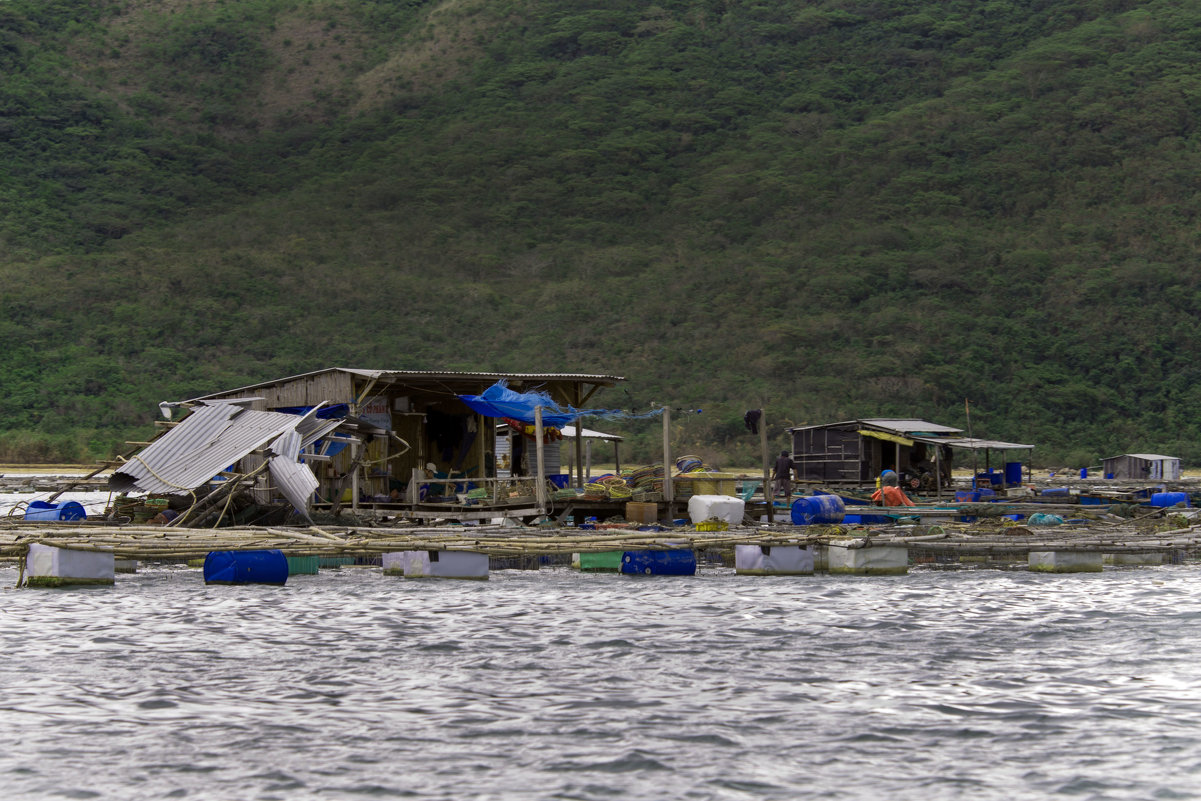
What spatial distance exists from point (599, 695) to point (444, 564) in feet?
28.8

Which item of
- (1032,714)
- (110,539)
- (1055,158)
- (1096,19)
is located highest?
(1096,19)

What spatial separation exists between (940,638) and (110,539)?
12.5 metres

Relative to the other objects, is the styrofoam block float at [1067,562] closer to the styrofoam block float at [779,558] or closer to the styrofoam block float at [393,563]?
the styrofoam block float at [779,558]

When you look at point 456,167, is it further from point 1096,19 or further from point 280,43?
point 1096,19

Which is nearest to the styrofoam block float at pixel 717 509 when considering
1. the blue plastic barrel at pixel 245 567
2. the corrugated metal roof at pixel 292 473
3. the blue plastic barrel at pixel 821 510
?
the blue plastic barrel at pixel 821 510

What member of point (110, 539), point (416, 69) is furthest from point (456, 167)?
point (110, 539)

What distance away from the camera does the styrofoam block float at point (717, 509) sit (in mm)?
24953

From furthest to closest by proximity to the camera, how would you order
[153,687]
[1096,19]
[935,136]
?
1. [1096,19]
2. [935,136]
3. [153,687]

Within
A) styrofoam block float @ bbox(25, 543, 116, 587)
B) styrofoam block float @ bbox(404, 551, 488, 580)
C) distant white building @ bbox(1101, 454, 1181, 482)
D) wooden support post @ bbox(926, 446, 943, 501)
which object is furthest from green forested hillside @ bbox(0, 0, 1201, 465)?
styrofoam block float @ bbox(25, 543, 116, 587)

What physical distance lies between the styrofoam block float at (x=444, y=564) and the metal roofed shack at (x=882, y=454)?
2198 centimetres

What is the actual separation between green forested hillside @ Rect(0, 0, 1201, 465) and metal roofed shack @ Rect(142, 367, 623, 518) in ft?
118

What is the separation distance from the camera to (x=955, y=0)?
119 meters

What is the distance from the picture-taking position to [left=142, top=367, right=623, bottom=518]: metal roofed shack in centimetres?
2556

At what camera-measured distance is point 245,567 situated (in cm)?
1973
